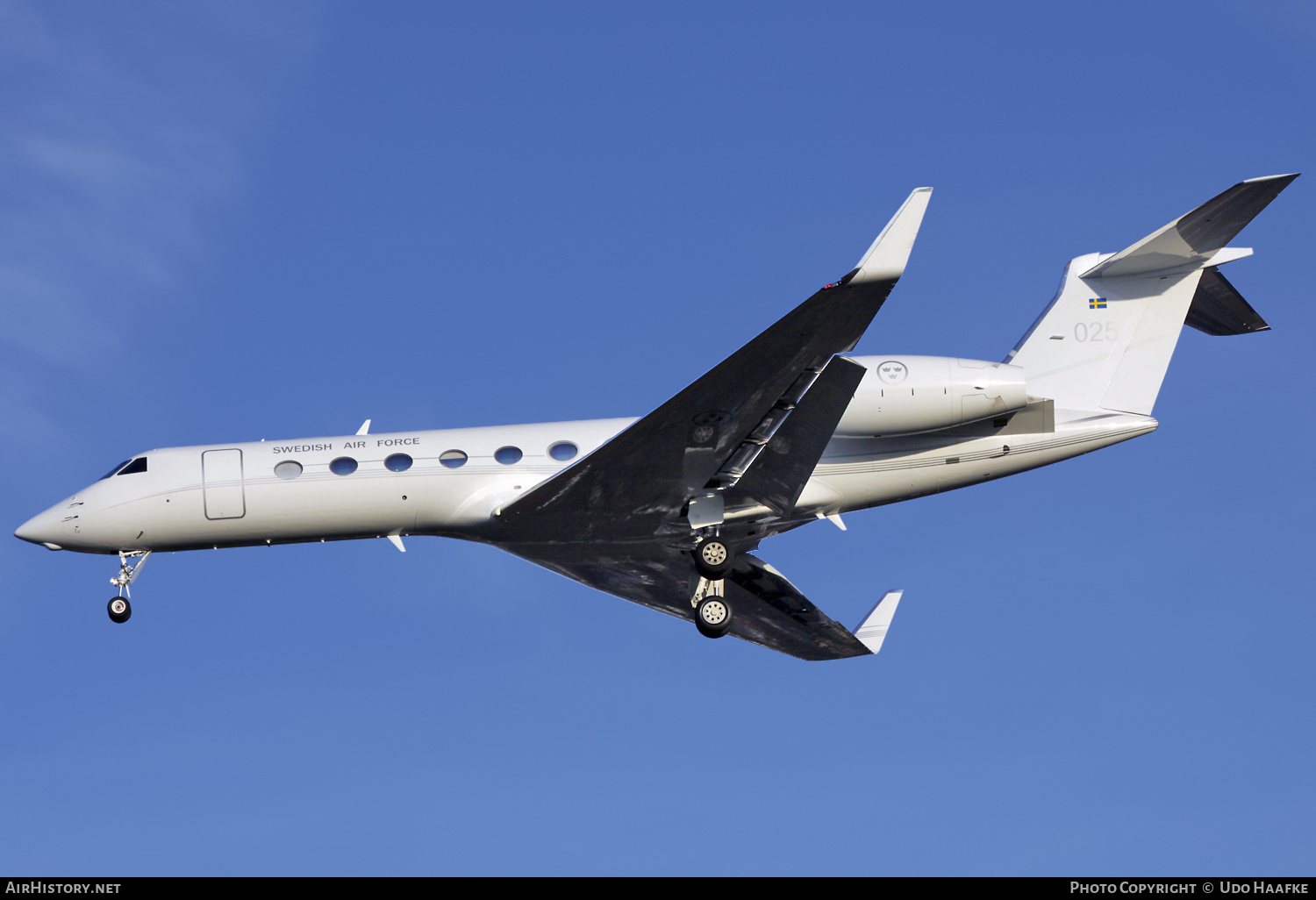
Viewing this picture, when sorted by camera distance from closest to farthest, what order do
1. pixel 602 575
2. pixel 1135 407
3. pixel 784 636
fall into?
pixel 1135 407, pixel 602 575, pixel 784 636

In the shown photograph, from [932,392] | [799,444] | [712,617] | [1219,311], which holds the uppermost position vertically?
[1219,311]

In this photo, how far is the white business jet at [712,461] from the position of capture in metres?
17.9

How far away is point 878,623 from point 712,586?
15.5 ft

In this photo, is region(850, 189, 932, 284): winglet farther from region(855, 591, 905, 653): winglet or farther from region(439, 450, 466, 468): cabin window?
region(855, 591, 905, 653): winglet

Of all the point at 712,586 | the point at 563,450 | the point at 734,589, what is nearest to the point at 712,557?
the point at 712,586

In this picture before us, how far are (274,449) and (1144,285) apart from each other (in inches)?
506

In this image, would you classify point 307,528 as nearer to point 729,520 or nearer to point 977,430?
point 729,520

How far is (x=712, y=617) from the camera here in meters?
19.3

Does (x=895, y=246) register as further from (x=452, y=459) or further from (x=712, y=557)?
(x=452, y=459)

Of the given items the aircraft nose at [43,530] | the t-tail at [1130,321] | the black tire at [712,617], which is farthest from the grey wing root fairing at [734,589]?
the aircraft nose at [43,530]

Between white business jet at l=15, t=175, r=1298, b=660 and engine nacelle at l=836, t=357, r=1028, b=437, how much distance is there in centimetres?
2

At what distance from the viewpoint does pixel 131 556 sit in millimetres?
20359
